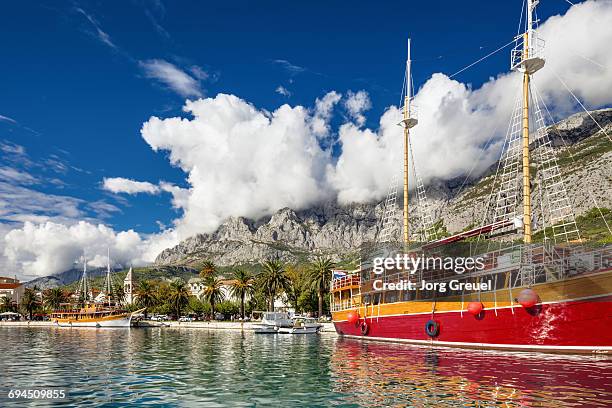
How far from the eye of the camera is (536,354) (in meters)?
32.8

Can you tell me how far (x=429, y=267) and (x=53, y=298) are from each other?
165 meters

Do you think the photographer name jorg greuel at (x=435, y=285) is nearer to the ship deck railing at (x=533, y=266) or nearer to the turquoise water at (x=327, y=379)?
the ship deck railing at (x=533, y=266)

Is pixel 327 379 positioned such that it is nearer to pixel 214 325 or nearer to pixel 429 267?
pixel 429 267

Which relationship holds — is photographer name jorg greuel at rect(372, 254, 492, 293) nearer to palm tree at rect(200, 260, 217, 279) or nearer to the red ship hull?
the red ship hull

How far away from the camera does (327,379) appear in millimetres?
25641

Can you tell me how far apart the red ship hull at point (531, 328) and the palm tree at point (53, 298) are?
161 metres

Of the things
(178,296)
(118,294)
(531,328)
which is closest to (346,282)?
(531,328)

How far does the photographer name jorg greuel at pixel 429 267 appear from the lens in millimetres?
39344

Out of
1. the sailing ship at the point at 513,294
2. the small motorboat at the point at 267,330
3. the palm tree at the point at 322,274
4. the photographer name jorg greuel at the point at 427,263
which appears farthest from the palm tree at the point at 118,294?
the photographer name jorg greuel at the point at 427,263

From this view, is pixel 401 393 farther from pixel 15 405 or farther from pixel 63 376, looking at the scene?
pixel 63 376

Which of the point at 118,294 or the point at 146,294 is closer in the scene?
the point at 146,294

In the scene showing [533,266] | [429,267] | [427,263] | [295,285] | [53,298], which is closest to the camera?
[533,266]

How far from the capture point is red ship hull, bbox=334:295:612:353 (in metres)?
30.9

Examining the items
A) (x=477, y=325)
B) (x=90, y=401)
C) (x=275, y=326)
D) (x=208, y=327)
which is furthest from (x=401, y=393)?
(x=208, y=327)
